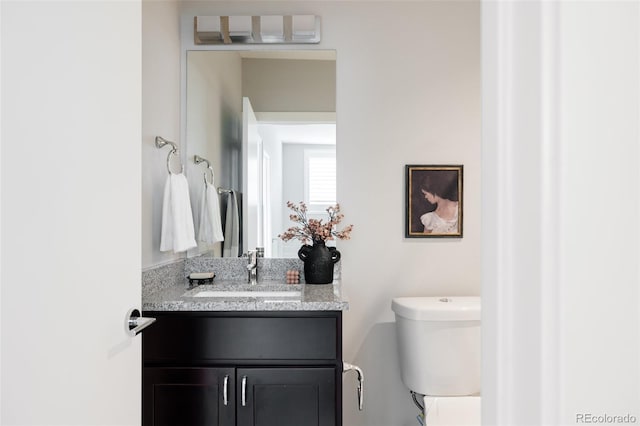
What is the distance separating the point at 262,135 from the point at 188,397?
4.22ft

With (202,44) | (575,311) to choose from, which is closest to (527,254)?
(575,311)

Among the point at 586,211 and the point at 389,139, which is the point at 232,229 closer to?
the point at 389,139

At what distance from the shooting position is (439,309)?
183 centimetres

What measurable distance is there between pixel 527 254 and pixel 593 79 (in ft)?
0.45

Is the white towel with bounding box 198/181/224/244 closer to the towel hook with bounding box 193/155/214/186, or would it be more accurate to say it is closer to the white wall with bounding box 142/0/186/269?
the towel hook with bounding box 193/155/214/186

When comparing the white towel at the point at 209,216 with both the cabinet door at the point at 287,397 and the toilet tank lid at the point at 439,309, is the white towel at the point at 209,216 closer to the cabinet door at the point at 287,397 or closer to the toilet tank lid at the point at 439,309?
the cabinet door at the point at 287,397

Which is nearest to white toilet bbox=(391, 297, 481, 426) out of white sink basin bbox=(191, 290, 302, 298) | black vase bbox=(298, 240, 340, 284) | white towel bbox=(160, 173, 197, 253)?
black vase bbox=(298, 240, 340, 284)

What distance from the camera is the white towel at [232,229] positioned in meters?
2.18

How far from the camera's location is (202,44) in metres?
2.14
